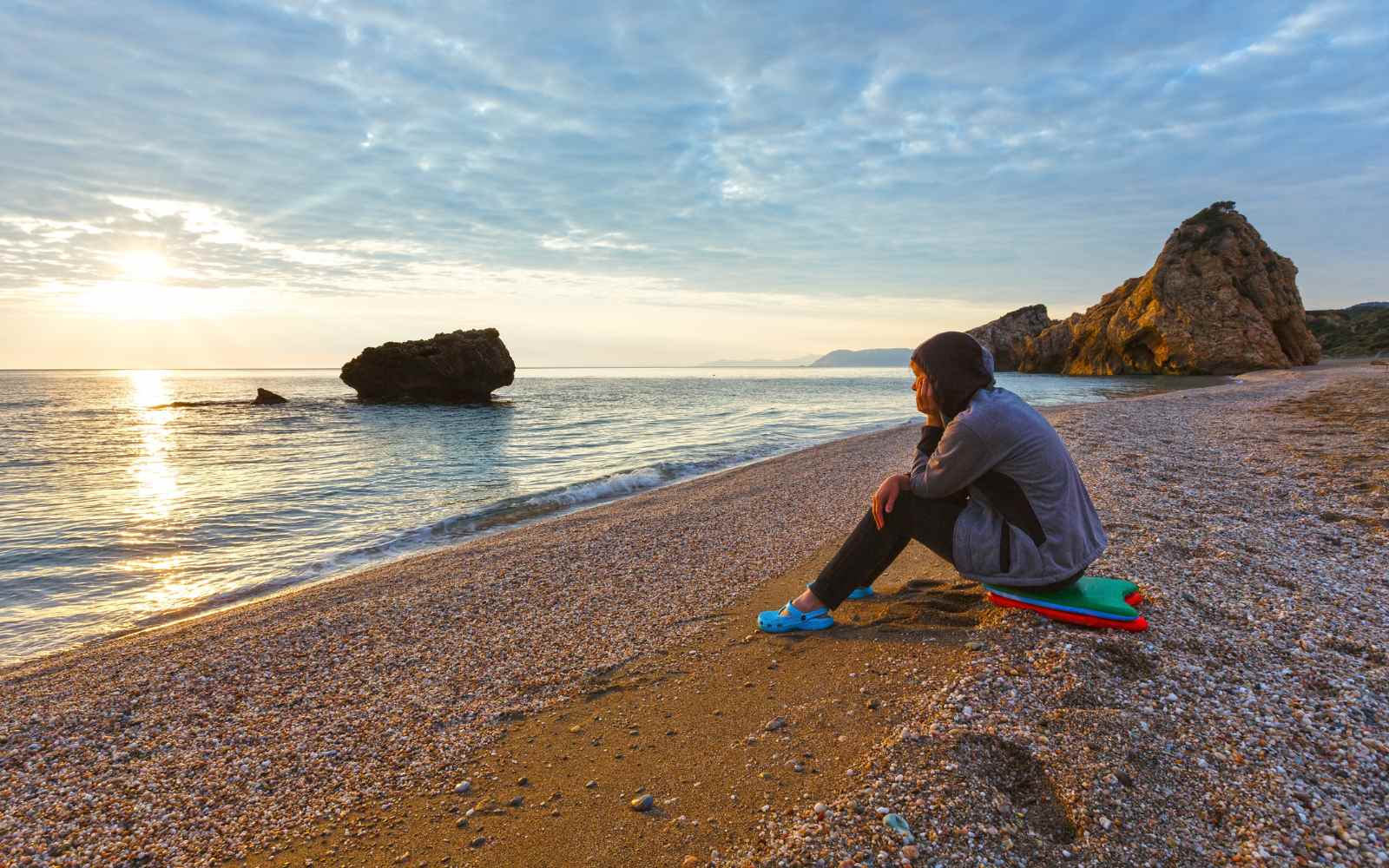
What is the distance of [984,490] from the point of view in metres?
3.79

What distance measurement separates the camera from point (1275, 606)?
4.04 meters

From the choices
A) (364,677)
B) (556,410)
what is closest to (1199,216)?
(556,410)

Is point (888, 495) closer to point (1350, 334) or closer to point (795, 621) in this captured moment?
point (795, 621)

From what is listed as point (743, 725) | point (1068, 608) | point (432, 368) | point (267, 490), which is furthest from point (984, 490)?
point (432, 368)

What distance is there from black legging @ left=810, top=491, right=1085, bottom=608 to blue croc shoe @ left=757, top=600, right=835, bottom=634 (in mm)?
126

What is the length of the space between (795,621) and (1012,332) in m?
101

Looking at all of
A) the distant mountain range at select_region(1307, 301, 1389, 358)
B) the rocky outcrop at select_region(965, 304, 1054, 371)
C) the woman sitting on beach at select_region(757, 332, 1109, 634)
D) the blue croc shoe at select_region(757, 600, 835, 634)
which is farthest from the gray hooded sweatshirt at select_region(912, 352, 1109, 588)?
the rocky outcrop at select_region(965, 304, 1054, 371)

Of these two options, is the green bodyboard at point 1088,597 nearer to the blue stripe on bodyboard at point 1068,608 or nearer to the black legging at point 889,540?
the blue stripe on bodyboard at point 1068,608

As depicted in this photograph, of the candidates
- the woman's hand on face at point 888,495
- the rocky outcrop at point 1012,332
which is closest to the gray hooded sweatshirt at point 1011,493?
the woman's hand on face at point 888,495

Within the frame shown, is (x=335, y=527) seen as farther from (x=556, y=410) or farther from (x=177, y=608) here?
(x=556, y=410)

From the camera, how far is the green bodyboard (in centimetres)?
371

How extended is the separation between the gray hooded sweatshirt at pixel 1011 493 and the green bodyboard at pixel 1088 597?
6.0 inches

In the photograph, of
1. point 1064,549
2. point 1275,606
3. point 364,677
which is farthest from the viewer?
point 364,677

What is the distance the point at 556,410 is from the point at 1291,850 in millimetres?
37351
